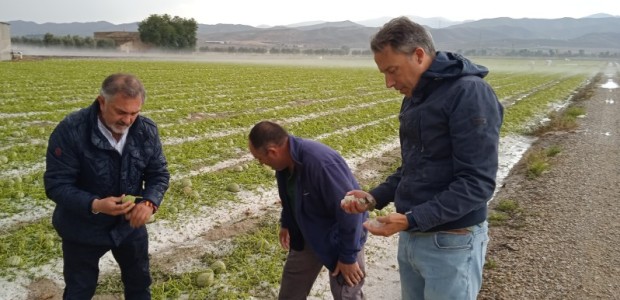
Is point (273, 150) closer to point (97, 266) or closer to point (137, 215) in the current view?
point (137, 215)

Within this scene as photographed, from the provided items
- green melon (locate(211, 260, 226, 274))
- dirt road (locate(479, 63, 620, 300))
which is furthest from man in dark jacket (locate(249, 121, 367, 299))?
dirt road (locate(479, 63, 620, 300))

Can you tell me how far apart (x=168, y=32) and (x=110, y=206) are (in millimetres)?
80680

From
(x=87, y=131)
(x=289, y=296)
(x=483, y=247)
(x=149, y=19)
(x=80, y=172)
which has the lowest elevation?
(x=289, y=296)

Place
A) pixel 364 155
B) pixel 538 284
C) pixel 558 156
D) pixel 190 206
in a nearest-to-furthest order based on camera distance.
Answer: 1. pixel 538 284
2. pixel 190 206
3. pixel 364 155
4. pixel 558 156

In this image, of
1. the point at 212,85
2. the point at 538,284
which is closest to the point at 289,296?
the point at 538,284

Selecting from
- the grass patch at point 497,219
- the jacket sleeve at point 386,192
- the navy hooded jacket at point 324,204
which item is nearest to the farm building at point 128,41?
the grass patch at point 497,219

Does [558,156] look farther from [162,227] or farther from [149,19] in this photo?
[149,19]

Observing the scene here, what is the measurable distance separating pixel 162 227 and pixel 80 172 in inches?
111

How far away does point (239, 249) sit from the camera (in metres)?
5.39

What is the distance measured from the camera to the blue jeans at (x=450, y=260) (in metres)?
2.41

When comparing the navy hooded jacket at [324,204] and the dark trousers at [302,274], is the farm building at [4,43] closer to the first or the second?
the dark trousers at [302,274]

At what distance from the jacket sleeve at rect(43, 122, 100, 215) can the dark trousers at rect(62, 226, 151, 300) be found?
0.38 meters

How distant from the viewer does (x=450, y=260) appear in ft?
7.93

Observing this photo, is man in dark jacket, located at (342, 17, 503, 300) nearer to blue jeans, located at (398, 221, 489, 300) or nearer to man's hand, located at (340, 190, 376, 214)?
blue jeans, located at (398, 221, 489, 300)
